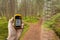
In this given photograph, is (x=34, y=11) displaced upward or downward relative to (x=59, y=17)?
downward

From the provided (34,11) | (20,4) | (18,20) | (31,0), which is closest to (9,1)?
(20,4)

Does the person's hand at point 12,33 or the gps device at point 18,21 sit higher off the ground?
the gps device at point 18,21

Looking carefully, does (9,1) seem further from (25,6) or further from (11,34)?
(11,34)

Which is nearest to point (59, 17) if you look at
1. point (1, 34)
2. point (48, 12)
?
point (48, 12)

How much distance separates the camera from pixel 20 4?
26.9 meters

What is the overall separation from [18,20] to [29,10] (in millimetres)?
26128

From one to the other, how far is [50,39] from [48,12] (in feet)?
6.94

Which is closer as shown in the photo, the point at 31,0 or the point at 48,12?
the point at 48,12

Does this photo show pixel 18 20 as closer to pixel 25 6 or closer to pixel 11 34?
pixel 11 34

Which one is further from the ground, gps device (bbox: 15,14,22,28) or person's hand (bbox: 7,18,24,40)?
gps device (bbox: 15,14,22,28)

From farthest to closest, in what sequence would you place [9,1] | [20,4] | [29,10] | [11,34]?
[29,10]
[20,4]
[9,1]
[11,34]

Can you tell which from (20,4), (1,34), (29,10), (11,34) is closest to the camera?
(11,34)

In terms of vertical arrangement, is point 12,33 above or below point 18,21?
below

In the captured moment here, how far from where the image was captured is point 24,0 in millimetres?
27188
